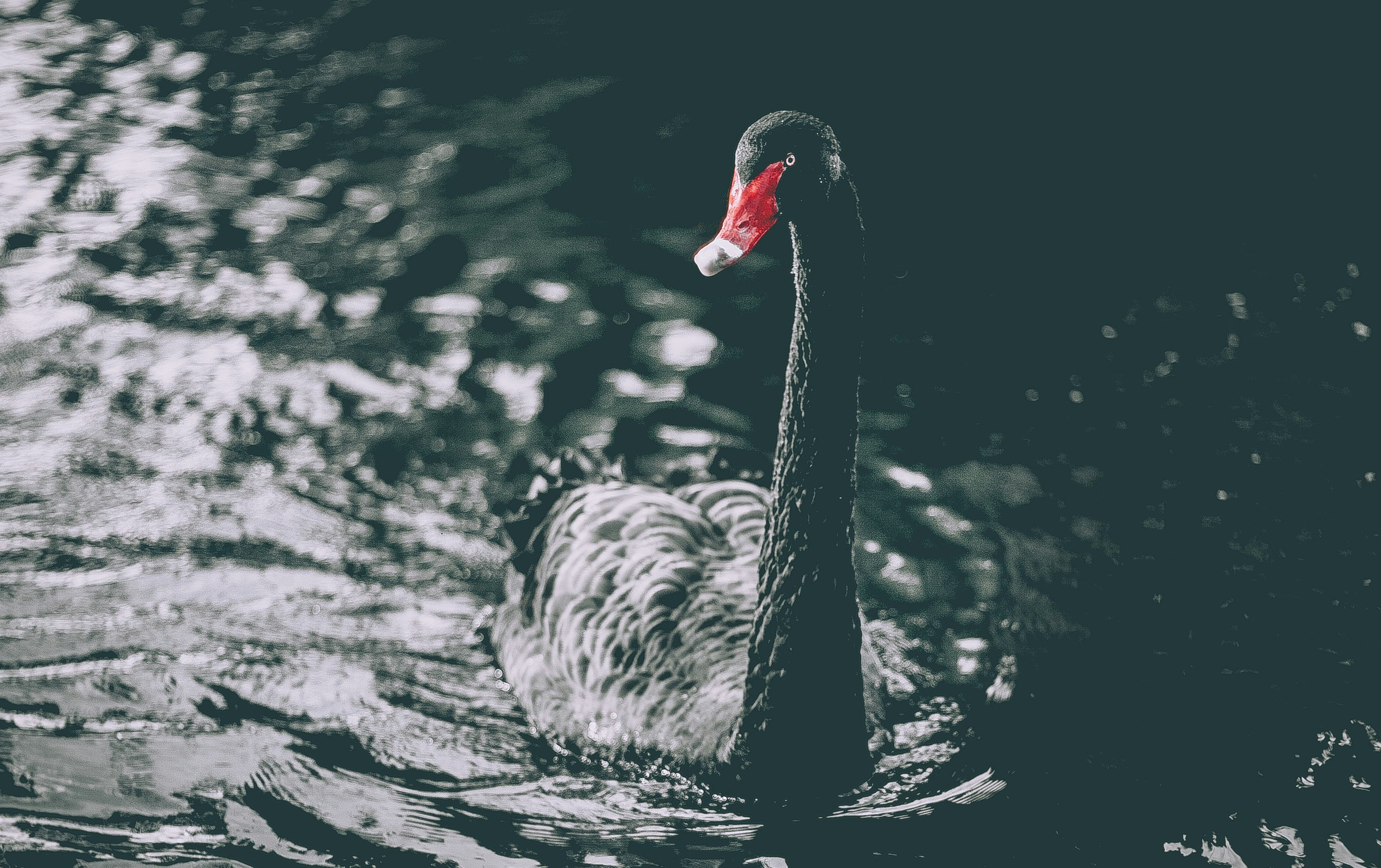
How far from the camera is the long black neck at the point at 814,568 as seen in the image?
11.1 ft

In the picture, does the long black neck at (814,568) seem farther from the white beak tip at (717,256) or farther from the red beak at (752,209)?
the white beak tip at (717,256)

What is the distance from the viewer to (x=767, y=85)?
9.92 metres

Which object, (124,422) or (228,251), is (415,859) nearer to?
(124,422)

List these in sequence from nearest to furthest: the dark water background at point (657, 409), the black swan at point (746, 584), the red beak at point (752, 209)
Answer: the red beak at point (752, 209) < the black swan at point (746, 584) < the dark water background at point (657, 409)

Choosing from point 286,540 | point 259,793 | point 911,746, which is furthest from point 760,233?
point 286,540

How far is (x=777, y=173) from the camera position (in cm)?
319

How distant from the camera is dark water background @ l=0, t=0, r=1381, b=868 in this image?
399cm

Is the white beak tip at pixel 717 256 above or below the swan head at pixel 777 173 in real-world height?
below

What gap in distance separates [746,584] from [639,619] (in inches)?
15.9

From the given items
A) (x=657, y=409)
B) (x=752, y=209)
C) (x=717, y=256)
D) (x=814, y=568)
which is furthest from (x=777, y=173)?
(x=657, y=409)

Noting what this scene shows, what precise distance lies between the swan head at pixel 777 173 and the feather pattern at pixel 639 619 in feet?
4.63

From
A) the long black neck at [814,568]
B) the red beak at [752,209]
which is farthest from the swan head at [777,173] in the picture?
the long black neck at [814,568]

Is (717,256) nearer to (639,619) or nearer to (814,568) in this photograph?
(814,568)

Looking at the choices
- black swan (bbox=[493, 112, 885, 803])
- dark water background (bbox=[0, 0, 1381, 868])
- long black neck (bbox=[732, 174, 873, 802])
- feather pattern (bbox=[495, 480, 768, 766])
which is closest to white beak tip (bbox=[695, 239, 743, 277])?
black swan (bbox=[493, 112, 885, 803])
